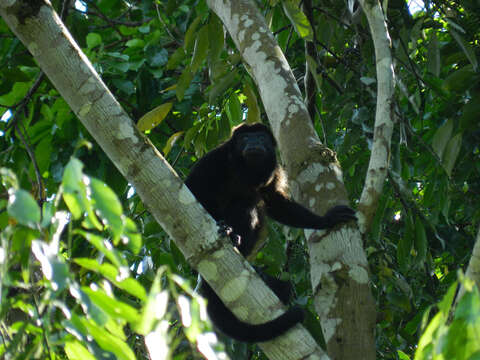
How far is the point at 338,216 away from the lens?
8.43 ft

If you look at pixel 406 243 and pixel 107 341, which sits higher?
pixel 107 341

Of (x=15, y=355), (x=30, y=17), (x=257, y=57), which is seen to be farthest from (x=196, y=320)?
(x=257, y=57)

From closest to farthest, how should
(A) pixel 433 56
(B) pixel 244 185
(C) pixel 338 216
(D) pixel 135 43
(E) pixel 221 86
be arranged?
(C) pixel 338 216 → (A) pixel 433 56 → (E) pixel 221 86 → (B) pixel 244 185 → (D) pixel 135 43

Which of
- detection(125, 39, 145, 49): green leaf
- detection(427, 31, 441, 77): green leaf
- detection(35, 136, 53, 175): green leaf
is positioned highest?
detection(125, 39, 145, 49): green leaf

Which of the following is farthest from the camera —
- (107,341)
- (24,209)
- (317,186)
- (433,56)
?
(433,56)

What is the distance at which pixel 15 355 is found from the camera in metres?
1.26

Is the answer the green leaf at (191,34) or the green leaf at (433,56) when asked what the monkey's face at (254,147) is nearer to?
the green leaf at (191,34)

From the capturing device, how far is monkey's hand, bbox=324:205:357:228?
2535mm

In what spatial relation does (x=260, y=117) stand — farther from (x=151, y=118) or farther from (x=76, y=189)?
(x=76, y=189)

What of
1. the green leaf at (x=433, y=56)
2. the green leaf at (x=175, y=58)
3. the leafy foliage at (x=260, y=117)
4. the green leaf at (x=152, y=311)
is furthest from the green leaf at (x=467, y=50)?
the green leaf at (x=152, y=311)

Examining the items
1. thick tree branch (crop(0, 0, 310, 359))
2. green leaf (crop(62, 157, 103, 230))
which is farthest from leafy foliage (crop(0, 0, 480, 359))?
green leaf (crop(62, 157, 103, 230))

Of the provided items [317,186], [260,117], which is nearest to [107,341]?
[317,186]

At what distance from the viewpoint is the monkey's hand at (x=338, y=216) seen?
2.54m

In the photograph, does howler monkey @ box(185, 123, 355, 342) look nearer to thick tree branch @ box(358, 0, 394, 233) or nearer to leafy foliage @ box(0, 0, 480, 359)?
leafy foliage @ box(0, 0, 480, 359)
